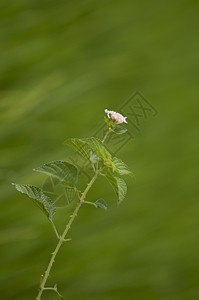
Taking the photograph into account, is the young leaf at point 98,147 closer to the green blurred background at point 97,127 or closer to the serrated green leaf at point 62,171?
the serrated green leaf at point 62,171

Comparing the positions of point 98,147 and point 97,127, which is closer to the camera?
point 98,147

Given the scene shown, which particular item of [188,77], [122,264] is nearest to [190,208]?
[122,264]

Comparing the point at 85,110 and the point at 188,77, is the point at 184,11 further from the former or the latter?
the point at 85,110

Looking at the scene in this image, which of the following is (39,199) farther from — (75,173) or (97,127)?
(97,127)

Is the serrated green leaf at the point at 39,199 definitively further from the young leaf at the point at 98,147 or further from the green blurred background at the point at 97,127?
the green blurred background at the point at 97,127

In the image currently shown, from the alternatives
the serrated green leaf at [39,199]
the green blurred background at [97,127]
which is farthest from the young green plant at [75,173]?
the green blurred background at [97,127]

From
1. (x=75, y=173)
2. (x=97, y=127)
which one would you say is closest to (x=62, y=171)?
Result: (x=75, y=173)

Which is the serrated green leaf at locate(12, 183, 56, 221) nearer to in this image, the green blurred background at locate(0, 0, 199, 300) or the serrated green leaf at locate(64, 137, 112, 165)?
the serrated green leaf at locate(64, 137, 112, 165)

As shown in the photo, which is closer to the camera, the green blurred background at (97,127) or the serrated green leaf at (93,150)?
the serrated green leaf at (93,150)

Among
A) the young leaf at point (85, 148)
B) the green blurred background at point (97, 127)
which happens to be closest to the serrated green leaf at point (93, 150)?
the young leaf at point (85, 148)
